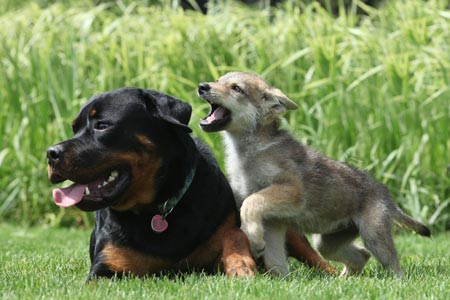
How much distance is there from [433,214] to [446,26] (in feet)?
6.27

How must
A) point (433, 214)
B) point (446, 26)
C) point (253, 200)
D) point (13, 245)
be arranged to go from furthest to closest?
point (446, 26) → point (433, 214) → point (13, 245) → point (253, 200)

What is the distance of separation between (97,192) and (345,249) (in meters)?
1.82

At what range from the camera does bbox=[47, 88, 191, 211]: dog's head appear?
429 centimetres

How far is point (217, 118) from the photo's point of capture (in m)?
5.14

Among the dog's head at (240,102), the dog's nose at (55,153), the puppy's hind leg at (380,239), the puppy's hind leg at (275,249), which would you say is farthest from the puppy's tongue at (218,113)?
the dog's nose at (55,153)

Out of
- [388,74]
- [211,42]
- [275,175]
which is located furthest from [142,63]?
[275,175]

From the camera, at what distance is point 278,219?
5055mm

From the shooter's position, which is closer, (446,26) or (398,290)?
(398,290)

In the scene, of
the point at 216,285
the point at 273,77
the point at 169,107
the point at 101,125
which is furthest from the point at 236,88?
the point at 273,77

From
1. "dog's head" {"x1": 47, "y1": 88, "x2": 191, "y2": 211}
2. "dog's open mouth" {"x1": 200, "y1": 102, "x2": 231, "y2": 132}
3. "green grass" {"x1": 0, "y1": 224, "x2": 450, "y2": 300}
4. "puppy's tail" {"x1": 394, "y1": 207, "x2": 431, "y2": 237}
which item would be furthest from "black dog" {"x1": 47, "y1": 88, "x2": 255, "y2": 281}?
"puppy's tail" {"x1": 394, "y1": 207, "x2": 431, "y2": 237}

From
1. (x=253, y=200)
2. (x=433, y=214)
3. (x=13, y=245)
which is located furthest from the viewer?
(x=433, y=214)

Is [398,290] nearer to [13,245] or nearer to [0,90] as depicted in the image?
[13,245]

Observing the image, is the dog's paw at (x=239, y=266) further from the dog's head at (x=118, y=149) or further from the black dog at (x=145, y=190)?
the dog's head at (x=118, y=149)

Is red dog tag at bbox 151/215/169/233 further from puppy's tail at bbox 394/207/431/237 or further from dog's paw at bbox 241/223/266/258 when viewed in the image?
puppy's tail at bbox 394/207/431/237
